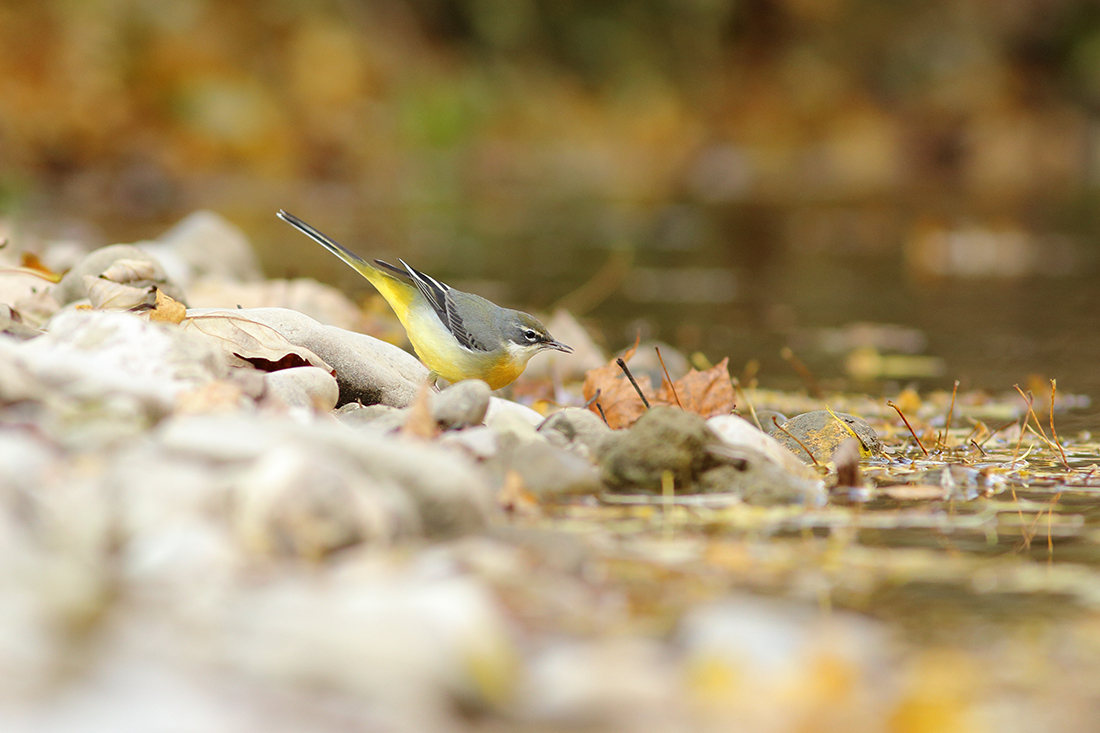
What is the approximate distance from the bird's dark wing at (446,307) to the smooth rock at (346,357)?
208 mm

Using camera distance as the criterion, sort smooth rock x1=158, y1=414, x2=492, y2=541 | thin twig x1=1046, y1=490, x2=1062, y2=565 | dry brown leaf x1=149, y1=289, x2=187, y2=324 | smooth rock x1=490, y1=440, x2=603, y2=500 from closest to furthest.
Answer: smooth rock x1=158, y1=414, x2=492, y2=541
thin twig x1=1046, y1=490, x2=1062, y2=565
smooth rock x1=490, y1=440, x2=603, y2=500
dry brown leaf x1=149, y1=289, x2=187, y2=324

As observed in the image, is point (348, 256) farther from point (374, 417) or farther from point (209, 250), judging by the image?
point (209, 250)

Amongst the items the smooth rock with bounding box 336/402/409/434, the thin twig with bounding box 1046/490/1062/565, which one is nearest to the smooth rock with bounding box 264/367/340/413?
the smooth rock with bounding box 336/402/409/434

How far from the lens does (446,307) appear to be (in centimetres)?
359

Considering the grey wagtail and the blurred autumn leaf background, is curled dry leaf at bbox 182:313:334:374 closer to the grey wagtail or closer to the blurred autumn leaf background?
the grey wagtail

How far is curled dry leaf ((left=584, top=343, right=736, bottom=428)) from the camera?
3.38 m

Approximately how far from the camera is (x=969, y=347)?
6.01 metres

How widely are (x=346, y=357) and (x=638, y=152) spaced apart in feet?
67.6

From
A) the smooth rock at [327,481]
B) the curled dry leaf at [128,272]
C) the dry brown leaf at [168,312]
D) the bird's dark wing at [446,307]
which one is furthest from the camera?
the curled dry leaf at [128,272]

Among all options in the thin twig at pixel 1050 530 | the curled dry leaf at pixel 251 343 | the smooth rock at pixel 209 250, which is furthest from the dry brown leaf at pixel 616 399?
the smooth rock at pixel 209 250

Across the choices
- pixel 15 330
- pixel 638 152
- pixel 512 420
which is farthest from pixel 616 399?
pixel 638 152

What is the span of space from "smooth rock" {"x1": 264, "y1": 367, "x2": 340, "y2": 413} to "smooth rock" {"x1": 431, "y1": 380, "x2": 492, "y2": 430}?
0.26m

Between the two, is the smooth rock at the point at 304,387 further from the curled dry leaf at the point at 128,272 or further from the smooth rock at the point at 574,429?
the curled dry leaf at the point at 128,272

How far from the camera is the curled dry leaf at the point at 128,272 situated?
377 centimetres
